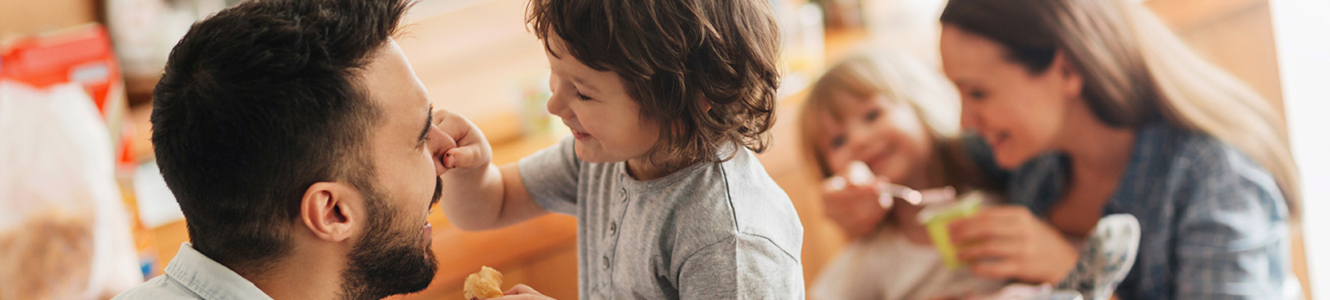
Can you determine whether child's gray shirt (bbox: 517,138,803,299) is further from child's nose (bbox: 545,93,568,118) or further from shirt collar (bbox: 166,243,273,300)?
shirt collar (bbox: 166,243,273,300)

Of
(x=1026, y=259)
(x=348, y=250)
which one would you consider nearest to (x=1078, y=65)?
(x=1026, y=259)

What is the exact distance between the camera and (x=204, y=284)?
0.57 meters

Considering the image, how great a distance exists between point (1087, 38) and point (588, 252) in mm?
866

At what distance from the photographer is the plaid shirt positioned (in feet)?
3.90

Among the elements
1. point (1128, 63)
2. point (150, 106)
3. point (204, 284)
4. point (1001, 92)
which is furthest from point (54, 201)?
point (1128, 63)

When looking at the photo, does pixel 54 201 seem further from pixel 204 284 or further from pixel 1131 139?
pixel 1131 139

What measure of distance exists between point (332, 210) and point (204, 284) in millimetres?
106

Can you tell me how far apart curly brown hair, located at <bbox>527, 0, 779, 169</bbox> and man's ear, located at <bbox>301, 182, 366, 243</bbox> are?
0.17m

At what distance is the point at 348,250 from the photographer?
0.58 m

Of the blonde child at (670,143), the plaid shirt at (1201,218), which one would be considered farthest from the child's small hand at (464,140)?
the plaid shirt at (1201,218)

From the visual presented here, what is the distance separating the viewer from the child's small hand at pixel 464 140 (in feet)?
1.98

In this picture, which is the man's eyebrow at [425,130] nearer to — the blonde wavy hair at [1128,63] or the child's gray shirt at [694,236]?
the child's gray shirt at [694,236]

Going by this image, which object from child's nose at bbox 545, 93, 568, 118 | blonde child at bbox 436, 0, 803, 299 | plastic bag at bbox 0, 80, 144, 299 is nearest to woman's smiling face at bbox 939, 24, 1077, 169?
blonde child at bbox 436, 0, 803, 299

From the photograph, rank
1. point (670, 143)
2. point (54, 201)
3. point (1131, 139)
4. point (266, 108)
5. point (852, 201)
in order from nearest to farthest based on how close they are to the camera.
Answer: point (266, 108), point (670, 143), point (54, 201), point (1131, 139), point (852, 201)
